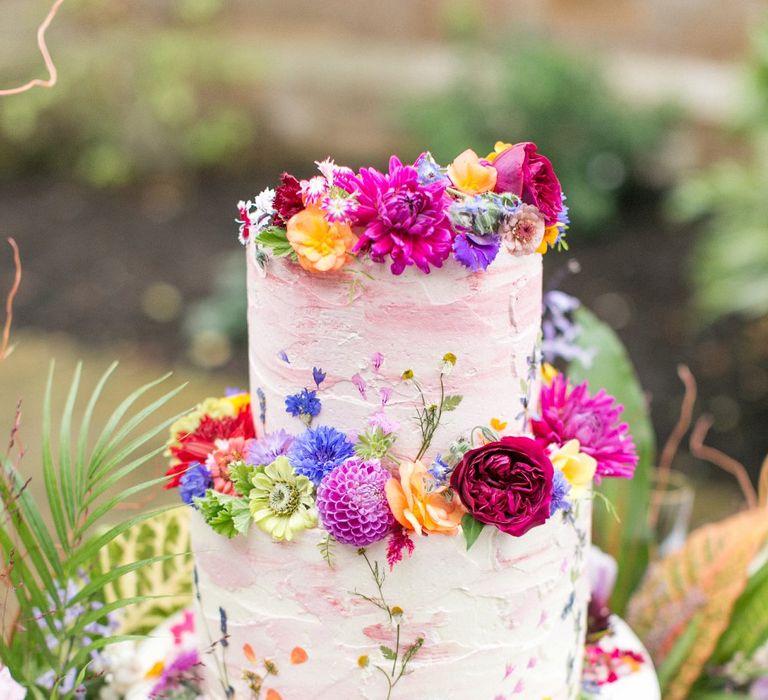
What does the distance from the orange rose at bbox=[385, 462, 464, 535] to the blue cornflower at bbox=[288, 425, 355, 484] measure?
0.24 feet

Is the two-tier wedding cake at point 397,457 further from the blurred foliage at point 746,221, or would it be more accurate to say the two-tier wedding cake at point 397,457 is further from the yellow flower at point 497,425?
the blurred foliage at point 746,221

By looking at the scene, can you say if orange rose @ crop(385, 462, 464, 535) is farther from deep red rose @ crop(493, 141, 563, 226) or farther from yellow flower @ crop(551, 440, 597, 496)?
deep red rose @ crop(493, 141, 563, 226)

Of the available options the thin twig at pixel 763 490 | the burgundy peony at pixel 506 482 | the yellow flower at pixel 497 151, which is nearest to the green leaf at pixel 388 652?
the burgundy peony at pixel 506 482

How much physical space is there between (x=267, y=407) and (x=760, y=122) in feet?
9.17

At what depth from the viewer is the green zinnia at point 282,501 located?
4.26ft

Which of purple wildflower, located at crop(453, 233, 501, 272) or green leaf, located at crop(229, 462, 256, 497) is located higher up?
purple wildflower, located at crop(453, 233, 501, 272)

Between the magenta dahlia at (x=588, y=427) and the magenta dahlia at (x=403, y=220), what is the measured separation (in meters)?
0.36

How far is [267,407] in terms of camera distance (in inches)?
55.3

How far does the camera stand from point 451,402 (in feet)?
4.28

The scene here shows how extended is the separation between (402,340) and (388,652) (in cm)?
41

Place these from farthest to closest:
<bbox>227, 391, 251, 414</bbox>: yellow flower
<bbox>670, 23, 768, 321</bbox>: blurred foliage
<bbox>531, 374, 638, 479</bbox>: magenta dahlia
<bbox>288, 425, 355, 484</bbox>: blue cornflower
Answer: <bbox>670, 23, 768, 321</bbox>: blurred foliage, <bbox>227, 391, 251, 414</bbox>: yellow flower, <bbox>531, 374, 638, 479</bbox>: magenta dahlia, <bbox>288, 425, 355, 484</bbox>: blue cornflower

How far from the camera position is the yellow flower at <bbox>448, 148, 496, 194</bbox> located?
1283 millimetres

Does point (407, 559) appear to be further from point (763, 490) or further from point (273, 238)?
point (763, 490)

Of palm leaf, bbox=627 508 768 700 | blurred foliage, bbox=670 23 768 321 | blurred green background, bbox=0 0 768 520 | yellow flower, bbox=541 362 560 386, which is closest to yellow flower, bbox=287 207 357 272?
yellow flower, bbox=541 362 560 386
